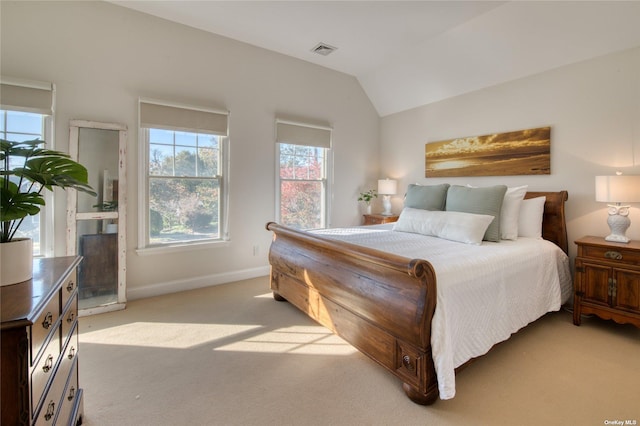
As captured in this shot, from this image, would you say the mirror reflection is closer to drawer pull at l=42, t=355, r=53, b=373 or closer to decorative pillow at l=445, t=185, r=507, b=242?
drawer pull at l=42, t=355, r=53, b=373

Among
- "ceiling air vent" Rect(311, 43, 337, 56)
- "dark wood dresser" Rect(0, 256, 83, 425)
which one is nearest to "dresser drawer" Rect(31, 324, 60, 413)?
"dark wood dresser" Rect(0, 256, 83, 425)

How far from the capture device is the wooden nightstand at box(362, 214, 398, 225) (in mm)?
4520

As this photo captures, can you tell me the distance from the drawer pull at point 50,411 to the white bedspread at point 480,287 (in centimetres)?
165

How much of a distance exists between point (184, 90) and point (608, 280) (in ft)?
14.4

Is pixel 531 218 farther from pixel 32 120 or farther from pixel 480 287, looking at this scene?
pixel 32 120

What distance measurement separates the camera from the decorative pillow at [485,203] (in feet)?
8.97

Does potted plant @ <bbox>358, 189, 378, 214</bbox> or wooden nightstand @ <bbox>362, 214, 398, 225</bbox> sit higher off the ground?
potted plant @ <bbox>358, 189, 378, 214</bbox>

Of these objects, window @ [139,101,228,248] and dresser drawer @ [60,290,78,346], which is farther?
window @ [139,101,228,248]

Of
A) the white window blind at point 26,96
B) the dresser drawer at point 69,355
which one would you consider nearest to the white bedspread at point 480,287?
the dresser drawer at point 69,355

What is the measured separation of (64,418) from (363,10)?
12.0 feet

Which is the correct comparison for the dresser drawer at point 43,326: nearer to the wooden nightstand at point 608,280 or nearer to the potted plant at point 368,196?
the wooden nightstand at point 608,280

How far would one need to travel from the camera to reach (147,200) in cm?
325

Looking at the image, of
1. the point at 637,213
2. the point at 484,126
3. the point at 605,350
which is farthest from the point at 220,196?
the point at 637,213

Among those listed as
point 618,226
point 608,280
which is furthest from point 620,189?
point 608,280
